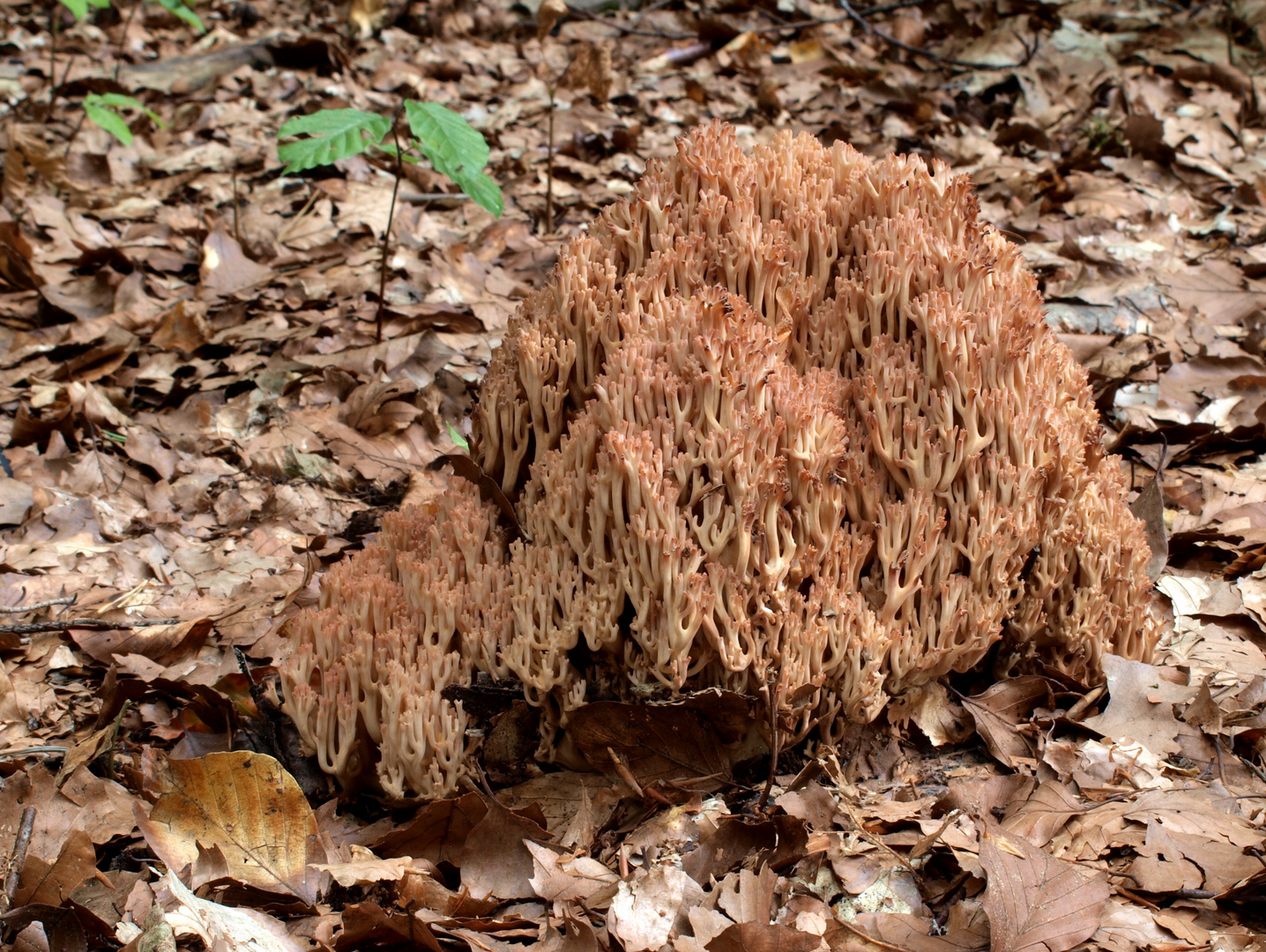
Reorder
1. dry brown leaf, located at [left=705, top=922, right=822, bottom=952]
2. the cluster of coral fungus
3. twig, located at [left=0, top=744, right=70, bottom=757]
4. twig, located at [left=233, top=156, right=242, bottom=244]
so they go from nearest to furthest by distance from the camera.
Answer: dry brown leaf, located at [left=705, top=922, right=822, bottom=952] → the cluster of coral fungus → twig, located at [left=0, top=744, right=70, bottom=757] → twig, located at [left=233, top=156, right=242, bottom=244]

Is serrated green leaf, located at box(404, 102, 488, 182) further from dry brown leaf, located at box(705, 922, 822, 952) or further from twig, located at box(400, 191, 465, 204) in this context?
dry brown leaf, located at box(705, 922, 822, 952)

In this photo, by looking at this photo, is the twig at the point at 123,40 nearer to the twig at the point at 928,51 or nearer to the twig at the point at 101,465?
the twig at the point at 101,465

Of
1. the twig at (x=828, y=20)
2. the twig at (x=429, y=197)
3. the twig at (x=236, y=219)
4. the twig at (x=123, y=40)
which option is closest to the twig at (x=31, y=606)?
the twig at (x=236, y=219)

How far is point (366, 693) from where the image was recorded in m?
2.94

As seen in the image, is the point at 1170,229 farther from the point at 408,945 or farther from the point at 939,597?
the point at 408,945

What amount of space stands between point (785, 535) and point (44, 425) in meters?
3.86

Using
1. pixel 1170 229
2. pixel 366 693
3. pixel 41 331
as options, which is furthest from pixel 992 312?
pixel 41 331

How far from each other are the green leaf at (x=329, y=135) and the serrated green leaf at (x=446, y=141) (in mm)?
156

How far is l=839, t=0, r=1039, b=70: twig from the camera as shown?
8.17 meters

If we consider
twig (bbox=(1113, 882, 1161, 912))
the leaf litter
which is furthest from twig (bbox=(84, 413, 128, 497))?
twig (bbox=(1113, 882, 1161, 912))

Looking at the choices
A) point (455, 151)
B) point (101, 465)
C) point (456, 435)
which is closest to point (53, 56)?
point (101, 465)

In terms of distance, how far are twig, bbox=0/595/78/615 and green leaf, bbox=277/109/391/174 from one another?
2.08 meters

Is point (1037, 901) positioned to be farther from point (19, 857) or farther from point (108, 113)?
point (108, 113)

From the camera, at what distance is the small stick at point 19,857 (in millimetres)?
2502
